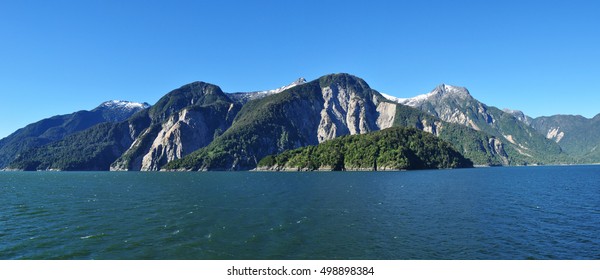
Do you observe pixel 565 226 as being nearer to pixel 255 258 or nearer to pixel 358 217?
pixel 358 217

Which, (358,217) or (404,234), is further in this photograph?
(358,217)
